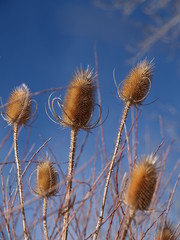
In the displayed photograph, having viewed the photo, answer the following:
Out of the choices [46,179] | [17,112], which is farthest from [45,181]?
[17,112]

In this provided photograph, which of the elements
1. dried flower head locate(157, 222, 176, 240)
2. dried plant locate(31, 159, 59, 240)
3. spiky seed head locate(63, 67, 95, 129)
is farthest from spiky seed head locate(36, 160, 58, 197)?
dried flower head locate(157, 222, 176, 240)

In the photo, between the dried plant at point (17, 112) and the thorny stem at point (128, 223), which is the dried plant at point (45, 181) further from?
the thorny stem at point (128, 223)

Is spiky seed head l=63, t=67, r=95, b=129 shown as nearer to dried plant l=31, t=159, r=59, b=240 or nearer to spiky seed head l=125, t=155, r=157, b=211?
dried plant l=31, t=159, r=59, b=240

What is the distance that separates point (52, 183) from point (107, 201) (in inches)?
26.6

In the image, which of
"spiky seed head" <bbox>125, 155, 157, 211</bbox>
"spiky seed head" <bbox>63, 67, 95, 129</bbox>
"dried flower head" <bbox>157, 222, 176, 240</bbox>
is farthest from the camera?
"spiky seed head" <bbox>63, 67, 95, 129</bbox>

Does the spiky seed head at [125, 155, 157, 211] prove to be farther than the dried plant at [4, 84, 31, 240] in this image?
No

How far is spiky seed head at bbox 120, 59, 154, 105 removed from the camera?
127 inches

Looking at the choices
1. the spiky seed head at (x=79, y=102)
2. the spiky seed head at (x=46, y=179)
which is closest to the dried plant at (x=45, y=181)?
the spiky seed head at (x=46, y=179)

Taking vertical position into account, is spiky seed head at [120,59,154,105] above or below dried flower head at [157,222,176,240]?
above

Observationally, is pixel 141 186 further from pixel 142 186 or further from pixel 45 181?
pixel 45 181

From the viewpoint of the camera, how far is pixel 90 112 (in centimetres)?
331

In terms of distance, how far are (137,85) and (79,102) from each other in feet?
1.58

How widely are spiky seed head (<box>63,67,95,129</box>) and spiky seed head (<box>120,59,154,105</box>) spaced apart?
0.90 feet

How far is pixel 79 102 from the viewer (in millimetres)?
3209
